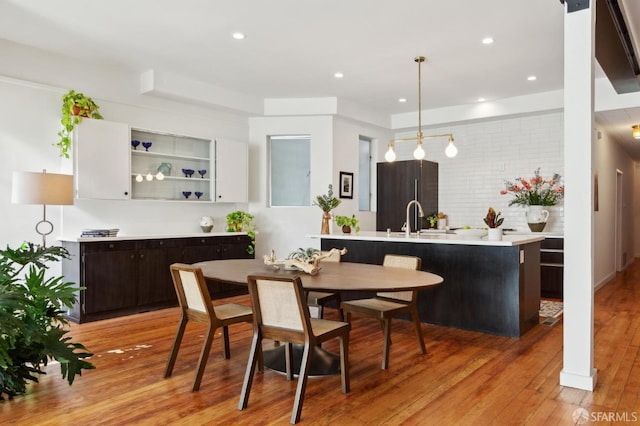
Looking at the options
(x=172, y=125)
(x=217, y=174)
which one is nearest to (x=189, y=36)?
(x=172, y=125)

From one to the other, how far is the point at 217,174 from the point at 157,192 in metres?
0.81

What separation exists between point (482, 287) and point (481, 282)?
5cm

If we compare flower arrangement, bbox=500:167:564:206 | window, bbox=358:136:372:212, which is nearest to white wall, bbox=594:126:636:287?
flower arrangement, bbox=500:167:564:206

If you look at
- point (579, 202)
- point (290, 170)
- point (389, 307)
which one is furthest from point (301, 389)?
point (290, 170)

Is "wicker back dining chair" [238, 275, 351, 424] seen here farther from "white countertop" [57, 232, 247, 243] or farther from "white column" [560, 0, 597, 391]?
"white countertop" [57, 232, 247, 243]

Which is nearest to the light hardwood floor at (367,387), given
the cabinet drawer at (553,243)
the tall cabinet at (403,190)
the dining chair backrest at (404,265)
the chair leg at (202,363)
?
the chair leg at (202,363)

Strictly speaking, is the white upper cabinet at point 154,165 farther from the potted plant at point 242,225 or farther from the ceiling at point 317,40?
the ceiling at point 317,40

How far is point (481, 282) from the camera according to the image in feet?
14.2

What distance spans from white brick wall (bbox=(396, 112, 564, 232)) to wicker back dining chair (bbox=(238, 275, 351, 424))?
202 inches

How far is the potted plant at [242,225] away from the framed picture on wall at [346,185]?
4.59 ft

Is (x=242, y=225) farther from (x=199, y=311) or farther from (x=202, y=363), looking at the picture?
(x=202, y=363)

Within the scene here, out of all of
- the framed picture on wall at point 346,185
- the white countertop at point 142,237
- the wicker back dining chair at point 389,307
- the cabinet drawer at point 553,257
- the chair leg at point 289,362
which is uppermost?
the framed picture on wall at point 346,185

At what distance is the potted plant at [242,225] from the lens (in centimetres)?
638

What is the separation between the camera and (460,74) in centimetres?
550
